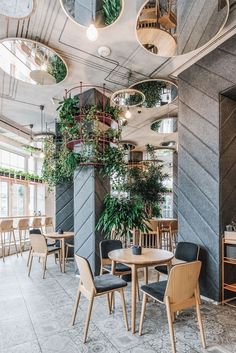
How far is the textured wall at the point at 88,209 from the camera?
179 inches

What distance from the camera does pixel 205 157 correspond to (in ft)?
12.3

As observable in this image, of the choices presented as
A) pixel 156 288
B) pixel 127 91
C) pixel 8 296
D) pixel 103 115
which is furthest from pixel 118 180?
pixel 8 296

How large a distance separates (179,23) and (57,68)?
217 cm

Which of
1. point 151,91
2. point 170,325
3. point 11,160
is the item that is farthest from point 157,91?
point 11,160

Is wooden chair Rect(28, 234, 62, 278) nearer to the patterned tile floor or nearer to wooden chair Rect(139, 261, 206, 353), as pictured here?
the patterned tile floor

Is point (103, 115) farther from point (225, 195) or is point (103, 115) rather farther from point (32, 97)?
point (225, 195)

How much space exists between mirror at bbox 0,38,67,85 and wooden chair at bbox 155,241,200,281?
351 cm

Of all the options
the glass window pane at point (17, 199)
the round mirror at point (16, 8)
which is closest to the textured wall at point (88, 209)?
the round mirror at point (16, 8)

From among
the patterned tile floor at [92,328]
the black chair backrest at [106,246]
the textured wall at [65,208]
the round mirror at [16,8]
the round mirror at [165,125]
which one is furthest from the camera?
the round mirror at [165,125]

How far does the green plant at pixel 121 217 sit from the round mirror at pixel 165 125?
309 cm

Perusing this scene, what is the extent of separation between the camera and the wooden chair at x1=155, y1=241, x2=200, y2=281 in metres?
3.54

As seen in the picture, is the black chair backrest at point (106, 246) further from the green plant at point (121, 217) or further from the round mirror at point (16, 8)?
the round mirror at point (16, 8)

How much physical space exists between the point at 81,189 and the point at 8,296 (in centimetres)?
213

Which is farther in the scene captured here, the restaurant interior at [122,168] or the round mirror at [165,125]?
the round mirror at [165,125]
